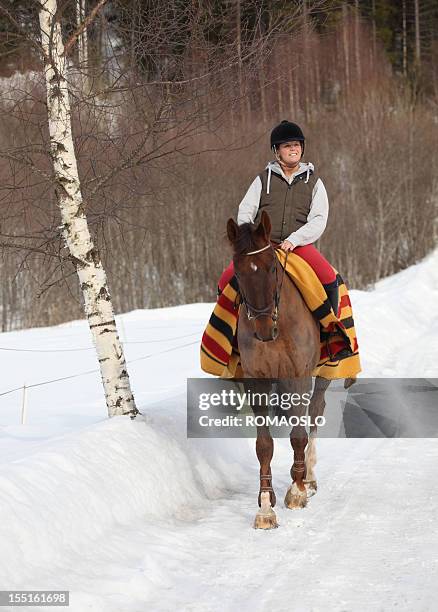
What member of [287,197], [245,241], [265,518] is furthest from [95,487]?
[287,197]

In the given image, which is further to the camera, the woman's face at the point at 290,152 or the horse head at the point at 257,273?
the woman's face at the point at 290,152

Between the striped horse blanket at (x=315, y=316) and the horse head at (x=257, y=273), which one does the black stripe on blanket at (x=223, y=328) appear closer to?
the striped horse blanket at (x=315, y=316)

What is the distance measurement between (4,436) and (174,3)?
4.41 meters

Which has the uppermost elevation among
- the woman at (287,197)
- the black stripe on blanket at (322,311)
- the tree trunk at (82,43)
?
the tree trunk at (82,43)

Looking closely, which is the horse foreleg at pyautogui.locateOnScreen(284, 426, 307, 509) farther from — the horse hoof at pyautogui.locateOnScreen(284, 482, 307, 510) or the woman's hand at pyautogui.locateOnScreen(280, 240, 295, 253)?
the woman's hand at pyautogui.locateOnScreen(280, 240, 295, 253)

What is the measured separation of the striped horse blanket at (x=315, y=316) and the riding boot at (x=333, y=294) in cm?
11

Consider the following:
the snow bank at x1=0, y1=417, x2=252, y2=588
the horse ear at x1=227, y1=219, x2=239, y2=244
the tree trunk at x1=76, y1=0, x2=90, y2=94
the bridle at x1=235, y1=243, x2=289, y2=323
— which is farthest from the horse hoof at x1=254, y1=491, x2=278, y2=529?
the tree trunk at x1=76, y1=0, x2=90, y2=94

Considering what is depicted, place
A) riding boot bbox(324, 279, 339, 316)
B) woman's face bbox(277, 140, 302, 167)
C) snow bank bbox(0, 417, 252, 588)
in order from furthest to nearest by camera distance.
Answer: riding boot bbox(324, 279, 339, 316) → woman's face bbox(277, 140, 302, 167) → snow bank bbox(0, 417, 252, 588)

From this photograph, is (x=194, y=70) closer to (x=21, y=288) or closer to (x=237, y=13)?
(x=237, y=13)

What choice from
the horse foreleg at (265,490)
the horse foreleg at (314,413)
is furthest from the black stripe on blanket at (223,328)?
the horse foreleg at (314,413)

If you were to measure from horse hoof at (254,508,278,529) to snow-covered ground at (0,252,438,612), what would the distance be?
7 centimetres

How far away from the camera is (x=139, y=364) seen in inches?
591

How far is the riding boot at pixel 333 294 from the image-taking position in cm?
682

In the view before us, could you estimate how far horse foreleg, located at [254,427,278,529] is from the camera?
19.0ft
